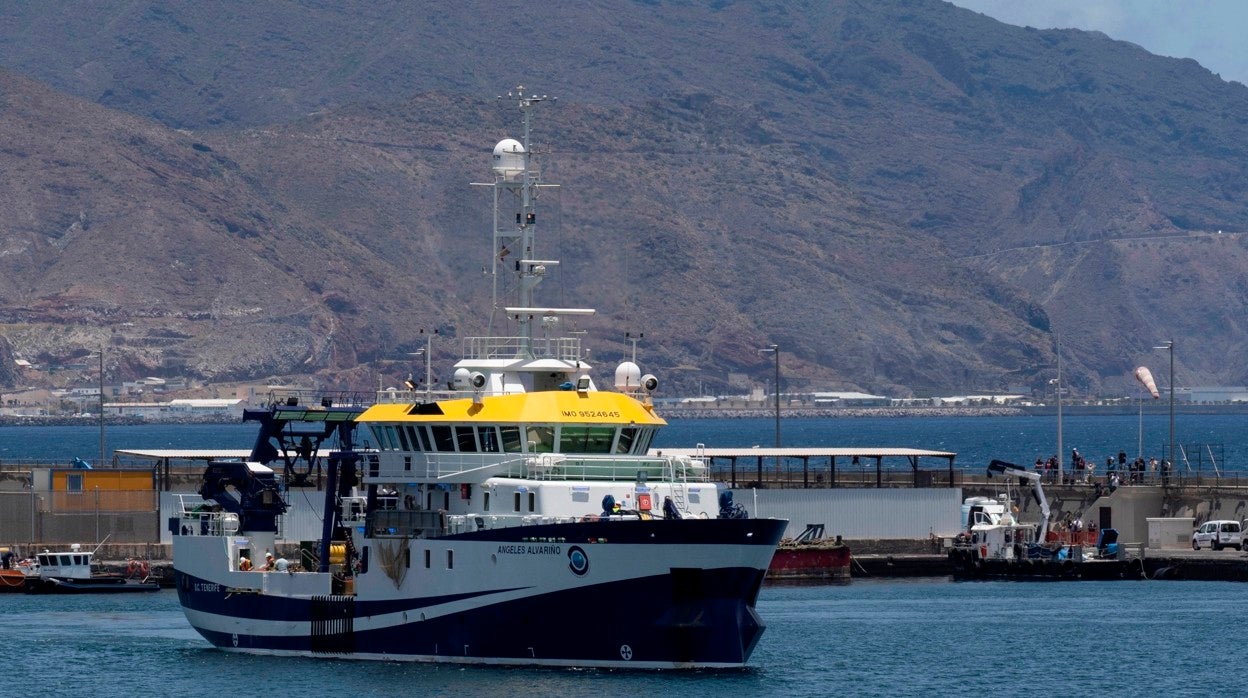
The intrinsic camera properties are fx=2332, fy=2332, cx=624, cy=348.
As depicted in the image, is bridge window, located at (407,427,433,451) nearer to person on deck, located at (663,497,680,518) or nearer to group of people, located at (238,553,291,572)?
group of people, located at (238,553,291,572)

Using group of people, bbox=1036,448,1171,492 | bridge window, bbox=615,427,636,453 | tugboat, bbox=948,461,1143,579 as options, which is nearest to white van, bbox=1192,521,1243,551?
tugboat, bbox=948,461,1143,579

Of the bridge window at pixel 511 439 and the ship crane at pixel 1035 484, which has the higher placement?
the bridge window at pixel 511 439

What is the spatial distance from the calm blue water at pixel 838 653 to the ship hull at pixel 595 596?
25.5 inches

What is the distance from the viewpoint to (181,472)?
109m

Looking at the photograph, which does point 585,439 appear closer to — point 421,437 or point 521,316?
point 421,437

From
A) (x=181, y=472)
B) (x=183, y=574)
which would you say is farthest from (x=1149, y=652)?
(x=181, y=472)

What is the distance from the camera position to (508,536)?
56.2 meters

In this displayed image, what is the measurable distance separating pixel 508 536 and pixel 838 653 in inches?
552

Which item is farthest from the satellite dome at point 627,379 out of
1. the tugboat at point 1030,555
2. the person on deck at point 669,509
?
the tugboat at point 1030,555

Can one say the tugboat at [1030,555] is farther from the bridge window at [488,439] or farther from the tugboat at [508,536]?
the bridge window at [488,439]

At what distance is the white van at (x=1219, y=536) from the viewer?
311ft

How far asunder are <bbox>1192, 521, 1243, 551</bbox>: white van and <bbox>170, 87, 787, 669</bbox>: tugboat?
40210mm

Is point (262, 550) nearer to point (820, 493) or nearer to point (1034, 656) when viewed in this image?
point (1034, 656)

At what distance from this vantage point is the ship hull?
180 ft
